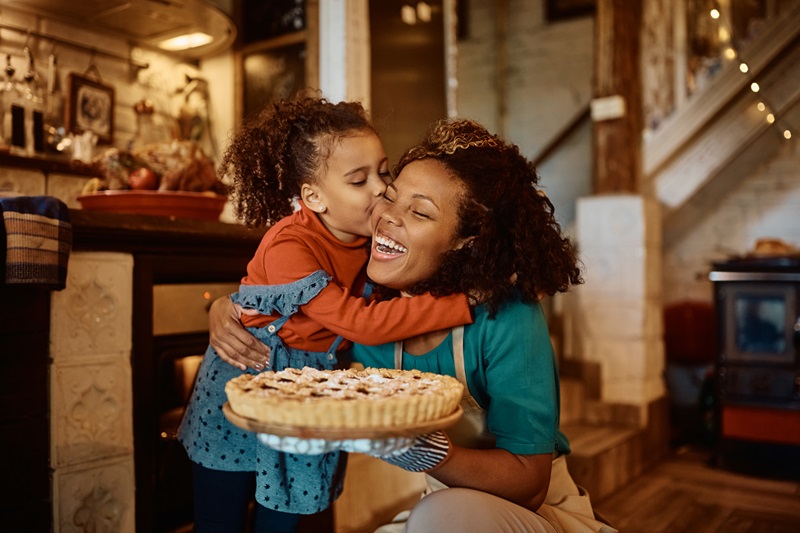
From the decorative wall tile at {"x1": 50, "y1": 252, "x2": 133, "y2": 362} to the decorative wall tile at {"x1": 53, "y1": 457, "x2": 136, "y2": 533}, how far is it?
329 mm

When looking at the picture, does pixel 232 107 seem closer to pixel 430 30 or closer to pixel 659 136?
pixel 430 30

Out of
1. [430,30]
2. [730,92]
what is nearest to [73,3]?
[430,30]

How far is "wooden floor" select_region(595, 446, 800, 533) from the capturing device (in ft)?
10.3

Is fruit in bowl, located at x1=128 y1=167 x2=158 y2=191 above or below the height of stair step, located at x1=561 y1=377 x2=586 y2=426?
above

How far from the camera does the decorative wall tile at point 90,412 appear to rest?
5.98ft

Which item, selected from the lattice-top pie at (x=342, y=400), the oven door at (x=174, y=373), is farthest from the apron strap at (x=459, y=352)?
the oven door at (x=174, y=373)

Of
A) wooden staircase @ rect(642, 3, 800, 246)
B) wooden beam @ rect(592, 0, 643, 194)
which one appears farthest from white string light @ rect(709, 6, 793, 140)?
wooden beam @ rect(592, 0, 643, 194)

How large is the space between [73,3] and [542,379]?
2.75 metres

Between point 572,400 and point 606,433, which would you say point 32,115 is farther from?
point 606,433

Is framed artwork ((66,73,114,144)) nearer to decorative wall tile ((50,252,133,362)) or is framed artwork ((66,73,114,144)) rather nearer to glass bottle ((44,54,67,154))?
glass bottle ((44,54,67,154))

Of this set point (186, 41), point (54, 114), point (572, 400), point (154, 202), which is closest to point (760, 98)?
point (572, 400)

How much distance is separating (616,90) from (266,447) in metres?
3.56

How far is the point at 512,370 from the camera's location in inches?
56.8

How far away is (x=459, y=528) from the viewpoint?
4.22 feet
